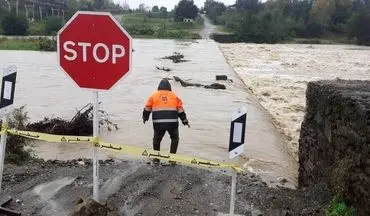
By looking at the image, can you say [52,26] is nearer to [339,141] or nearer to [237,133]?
[339,141]

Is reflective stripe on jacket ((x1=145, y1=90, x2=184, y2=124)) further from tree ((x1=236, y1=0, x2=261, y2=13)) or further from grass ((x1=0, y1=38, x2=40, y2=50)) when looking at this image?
tree ((x1=236, y1=0, x2=261, y2=13))

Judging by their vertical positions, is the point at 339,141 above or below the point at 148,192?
above

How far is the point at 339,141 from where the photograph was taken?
24.1 ft

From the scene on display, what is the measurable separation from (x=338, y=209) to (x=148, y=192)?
2705 mm

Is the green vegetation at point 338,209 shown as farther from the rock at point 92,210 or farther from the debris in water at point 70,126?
the debris in water at point 70,126

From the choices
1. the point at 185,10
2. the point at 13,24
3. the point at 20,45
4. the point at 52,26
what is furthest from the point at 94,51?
the point at 185,10

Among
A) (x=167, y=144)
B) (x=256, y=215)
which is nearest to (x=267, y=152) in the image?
(x=167, y=144)

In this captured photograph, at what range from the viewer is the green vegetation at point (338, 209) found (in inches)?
244

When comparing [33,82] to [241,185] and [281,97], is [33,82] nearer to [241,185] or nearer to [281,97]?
[281,97]

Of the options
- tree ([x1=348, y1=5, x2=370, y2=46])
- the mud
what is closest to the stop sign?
the mud

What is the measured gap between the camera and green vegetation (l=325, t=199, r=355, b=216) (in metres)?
6.20

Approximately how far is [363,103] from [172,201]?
2.88 meters

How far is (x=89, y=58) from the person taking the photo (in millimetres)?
5691

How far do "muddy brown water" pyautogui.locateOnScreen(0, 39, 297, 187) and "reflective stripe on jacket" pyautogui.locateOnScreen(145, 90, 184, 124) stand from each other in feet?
7.91
